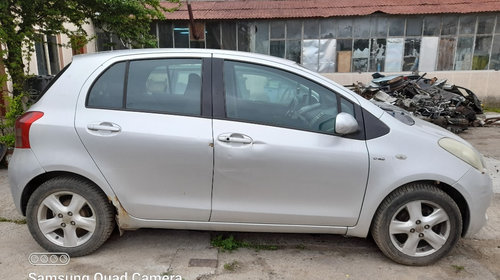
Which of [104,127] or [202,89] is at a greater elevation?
[202,89]

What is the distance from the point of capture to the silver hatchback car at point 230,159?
2736 mm

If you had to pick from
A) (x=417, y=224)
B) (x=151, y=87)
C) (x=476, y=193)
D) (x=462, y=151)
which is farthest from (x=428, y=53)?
(x=151, y=87)

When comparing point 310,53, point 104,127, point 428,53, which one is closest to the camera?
point 104,127

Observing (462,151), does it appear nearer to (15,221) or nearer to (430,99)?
(15,221)

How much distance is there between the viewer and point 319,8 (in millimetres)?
14836

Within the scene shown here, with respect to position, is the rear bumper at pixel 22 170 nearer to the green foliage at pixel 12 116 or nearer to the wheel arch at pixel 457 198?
the green foliage at pixel 12 116

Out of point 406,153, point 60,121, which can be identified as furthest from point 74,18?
point 406,153

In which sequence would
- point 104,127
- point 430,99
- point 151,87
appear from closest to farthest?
point 104,127 < point 151,87 < point 430,99

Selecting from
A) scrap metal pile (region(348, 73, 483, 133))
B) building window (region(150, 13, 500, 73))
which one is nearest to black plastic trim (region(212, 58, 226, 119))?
scrap metal pile (region(348, 73, 483, 133))

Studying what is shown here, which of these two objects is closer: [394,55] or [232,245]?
[232,245]

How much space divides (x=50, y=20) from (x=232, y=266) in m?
5.15

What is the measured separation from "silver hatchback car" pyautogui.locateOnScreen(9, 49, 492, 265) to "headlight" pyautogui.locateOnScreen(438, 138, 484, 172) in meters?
0.01

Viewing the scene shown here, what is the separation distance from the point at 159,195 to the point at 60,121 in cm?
97

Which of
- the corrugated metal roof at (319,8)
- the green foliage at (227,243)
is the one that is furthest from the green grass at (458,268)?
the corrugated metal roof at (319,8)
